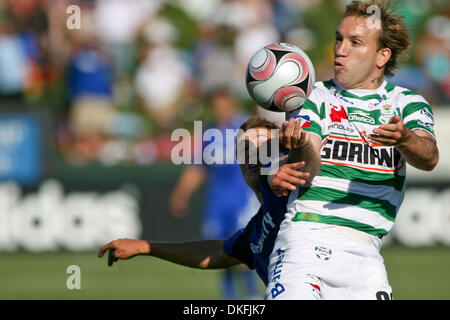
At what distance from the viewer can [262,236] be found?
5.66m

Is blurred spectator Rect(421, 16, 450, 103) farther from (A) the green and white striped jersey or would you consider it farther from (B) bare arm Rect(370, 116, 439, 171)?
(B) bare arm Rect(370, 116, 439, 171)

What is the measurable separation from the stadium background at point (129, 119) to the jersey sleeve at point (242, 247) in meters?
5.11

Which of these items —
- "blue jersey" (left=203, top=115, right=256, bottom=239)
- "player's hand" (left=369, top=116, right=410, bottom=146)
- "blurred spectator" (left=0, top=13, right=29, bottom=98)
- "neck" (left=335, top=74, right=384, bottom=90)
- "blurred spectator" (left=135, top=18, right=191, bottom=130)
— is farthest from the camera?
"blurred spectator" (left=135, top=18, right=191, bottom=130)

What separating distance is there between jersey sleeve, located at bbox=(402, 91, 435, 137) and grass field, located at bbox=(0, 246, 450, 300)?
550 cm

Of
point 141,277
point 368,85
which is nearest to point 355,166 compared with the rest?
point 368,85

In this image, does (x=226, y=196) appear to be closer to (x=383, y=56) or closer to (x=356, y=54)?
(x=383, y=56)

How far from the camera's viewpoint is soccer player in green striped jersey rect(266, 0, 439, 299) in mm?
4977

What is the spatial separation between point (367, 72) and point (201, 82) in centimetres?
1087

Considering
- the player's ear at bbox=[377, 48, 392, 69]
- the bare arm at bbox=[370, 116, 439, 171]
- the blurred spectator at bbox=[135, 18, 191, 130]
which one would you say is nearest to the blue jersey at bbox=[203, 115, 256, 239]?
the blurred spectator at bbox=[135, 18, 191, 130]

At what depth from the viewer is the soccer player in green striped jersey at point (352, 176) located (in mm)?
4977

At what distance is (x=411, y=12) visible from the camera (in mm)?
17109

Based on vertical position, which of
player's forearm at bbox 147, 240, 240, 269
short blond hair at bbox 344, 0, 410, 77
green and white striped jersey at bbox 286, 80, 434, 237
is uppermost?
short blond hair at bbox 344, 0, 410, 77

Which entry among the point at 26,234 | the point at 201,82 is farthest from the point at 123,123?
the point at 26,234

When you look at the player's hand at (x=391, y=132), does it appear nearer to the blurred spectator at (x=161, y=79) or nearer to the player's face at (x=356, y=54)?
the player's face at (x=356, y=54)
